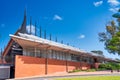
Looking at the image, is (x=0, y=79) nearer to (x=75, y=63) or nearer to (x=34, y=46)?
(x=34, y=46)

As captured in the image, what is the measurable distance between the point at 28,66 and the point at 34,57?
81.0 inches

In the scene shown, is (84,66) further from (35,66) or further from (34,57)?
(34,57)

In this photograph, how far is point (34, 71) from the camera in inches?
1262

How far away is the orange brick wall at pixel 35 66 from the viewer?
2928 cm

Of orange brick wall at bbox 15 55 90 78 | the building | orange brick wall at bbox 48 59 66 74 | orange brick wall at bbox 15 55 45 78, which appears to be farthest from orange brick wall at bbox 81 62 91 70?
orange brick wall at bbox 15 55 45 78

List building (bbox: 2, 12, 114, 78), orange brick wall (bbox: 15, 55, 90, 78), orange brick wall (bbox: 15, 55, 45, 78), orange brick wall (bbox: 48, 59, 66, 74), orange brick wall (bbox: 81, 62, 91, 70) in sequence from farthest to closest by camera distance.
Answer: orange brick wall (bbox: 81, 62, 91, 70) → orange brick wall (bbox: 48, 59, 66, 74) → building (bbox: 2, 12, 114, 78) → orange brick wall (bbox: 15, 55, 90, 78) → orange brick wall (bbox: 15, 55, 45, 78)

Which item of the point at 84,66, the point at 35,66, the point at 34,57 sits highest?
the point at 34,57

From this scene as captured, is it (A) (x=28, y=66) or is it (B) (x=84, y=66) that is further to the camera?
(B) (x=84, y=66)

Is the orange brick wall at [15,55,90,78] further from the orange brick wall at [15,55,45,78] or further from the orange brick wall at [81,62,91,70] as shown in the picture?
the orange brick wall at [81,62,91,70]

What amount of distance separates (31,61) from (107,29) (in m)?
28.7

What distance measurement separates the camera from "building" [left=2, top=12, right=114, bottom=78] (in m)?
29.8

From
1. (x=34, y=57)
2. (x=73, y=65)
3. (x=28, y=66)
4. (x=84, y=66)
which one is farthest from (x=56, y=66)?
(x=84, y=66)

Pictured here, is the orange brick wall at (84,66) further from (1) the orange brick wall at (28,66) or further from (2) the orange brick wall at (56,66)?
(1) the orange brick wall at (28,66)

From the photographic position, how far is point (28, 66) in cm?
3084
